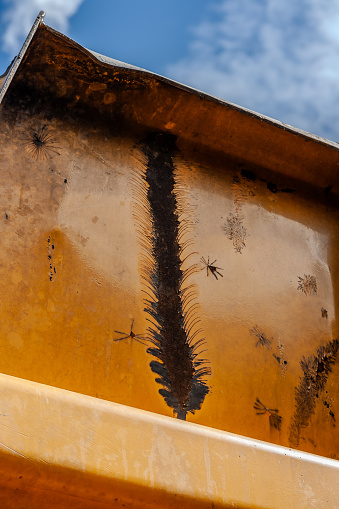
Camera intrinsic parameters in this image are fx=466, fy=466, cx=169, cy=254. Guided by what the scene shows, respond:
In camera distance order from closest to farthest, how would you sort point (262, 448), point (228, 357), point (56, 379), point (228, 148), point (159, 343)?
point (262, 448)
point (56, 379)
point (159, 343)
point (228, 357)
point (228, 148)

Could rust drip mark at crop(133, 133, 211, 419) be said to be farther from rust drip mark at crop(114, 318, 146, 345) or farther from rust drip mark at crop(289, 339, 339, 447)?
rust drip mark at crop(289, 339, 339, 447)

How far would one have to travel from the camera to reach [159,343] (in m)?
1.38

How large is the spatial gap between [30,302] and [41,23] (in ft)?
2.45

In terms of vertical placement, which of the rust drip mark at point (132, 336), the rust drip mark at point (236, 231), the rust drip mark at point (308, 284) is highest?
the rust drip mark at point (236, 231)

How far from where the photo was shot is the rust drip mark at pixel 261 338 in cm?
158

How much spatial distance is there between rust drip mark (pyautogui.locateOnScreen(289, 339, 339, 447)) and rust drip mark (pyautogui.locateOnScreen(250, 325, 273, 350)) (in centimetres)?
15

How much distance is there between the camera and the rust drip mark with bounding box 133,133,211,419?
136cm

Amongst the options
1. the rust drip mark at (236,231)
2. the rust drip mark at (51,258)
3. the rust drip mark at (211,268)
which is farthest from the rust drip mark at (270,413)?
the rust drip mark at (51,258)

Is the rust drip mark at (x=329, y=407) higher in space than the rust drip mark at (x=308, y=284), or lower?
lower

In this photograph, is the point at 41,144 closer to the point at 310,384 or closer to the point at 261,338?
the point at 261,338

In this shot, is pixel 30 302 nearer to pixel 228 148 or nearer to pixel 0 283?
pixel 0 283

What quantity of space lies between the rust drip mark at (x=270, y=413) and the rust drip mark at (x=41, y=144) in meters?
1.02

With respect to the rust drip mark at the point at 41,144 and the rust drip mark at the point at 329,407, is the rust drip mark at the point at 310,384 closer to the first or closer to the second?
the rust drip mark at the point at 329,407

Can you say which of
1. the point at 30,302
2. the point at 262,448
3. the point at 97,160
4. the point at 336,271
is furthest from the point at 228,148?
the point at 262,448
